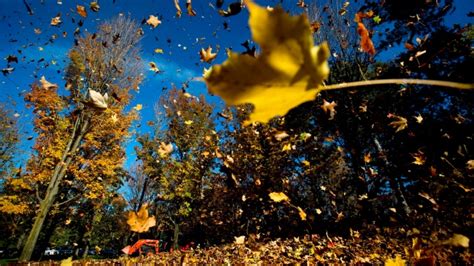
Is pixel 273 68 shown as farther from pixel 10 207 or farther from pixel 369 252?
pixel 10 207

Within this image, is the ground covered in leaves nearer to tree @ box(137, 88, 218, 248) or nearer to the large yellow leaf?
the large yellow leaf

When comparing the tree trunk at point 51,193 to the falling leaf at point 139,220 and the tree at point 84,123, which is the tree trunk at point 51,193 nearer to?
the tree at point 84,123

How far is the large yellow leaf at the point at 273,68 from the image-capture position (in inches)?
18.9

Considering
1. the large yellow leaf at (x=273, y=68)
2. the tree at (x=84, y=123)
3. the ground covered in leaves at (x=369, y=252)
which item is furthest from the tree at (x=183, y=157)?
the large yellow leaf at (x=273, y=68)

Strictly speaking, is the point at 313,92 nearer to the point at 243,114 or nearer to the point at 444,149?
the point at 444,149

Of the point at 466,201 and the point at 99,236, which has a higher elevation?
the point at 99,236

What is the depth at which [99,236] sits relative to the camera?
36188mm

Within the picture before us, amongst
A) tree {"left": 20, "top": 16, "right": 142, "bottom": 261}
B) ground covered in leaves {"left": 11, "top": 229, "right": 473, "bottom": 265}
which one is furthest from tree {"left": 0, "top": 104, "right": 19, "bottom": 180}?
ground covered in leaves {"left": 11, "top": 229, "right": 473, "bottom": 265}

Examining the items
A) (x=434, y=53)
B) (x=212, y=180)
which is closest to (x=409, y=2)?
(x=434, y=53)

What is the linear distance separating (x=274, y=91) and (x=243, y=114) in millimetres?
14686

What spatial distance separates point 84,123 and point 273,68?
11.7 m

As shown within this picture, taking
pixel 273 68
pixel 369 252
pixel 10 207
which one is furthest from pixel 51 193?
pixel 273 68

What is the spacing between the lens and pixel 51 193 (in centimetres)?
934

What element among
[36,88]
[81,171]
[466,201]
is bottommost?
[466,201]
